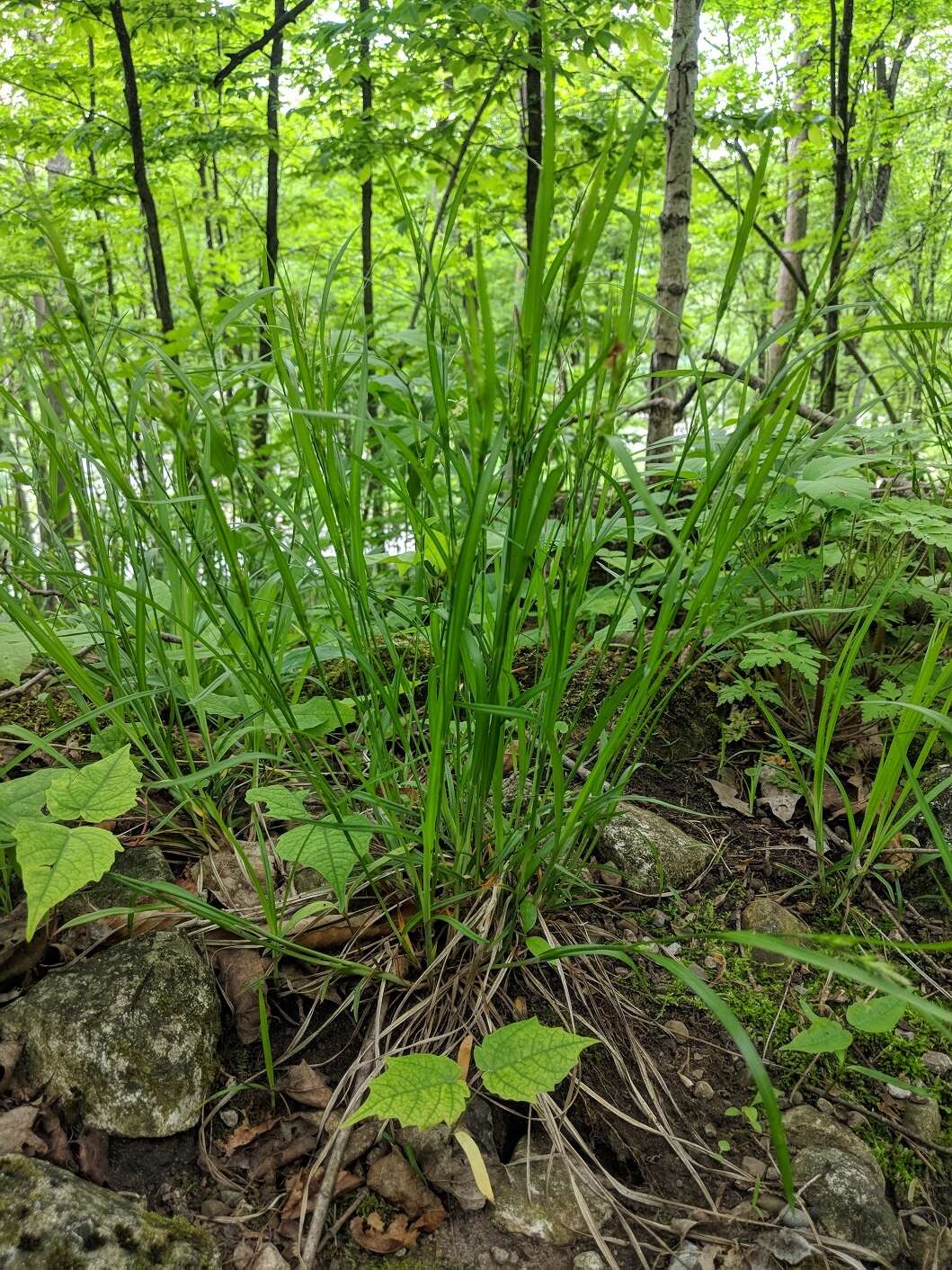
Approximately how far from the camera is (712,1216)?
70 cm

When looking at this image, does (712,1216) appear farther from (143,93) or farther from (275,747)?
(143,93)

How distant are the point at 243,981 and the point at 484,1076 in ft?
1.15

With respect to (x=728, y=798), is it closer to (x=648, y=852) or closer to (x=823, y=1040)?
(x=648, y=852)

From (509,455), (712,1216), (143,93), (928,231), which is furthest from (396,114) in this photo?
(712,1216)

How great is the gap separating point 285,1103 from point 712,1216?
435 mm

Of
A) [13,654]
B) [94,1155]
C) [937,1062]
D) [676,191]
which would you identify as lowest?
[937,1062]

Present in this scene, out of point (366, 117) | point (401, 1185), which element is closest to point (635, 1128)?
point (401, 1185)

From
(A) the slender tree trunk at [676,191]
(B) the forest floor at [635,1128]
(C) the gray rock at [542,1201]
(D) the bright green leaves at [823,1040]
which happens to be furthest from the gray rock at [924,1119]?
(A) the slender tree trunk at [676,191]

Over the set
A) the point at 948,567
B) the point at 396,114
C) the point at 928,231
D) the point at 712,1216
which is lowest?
the point at 712,1216

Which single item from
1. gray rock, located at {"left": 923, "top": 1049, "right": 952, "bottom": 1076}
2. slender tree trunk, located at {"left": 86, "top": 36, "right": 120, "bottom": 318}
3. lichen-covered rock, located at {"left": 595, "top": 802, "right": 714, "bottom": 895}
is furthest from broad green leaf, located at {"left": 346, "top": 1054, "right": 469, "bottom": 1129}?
slender tree trunk, located at {"left": 86, "top": 36, "right": 120, "bottom": 318}

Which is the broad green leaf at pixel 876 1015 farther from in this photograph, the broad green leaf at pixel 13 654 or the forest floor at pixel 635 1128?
the broad green leaf at pixel 13 654

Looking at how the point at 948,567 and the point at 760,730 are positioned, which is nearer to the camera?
the point at 948,567

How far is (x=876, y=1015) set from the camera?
75 cm

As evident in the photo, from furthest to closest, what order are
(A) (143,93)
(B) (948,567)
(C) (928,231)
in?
(A) (143,93) < (C) (928,231) < (B) (948,567)
